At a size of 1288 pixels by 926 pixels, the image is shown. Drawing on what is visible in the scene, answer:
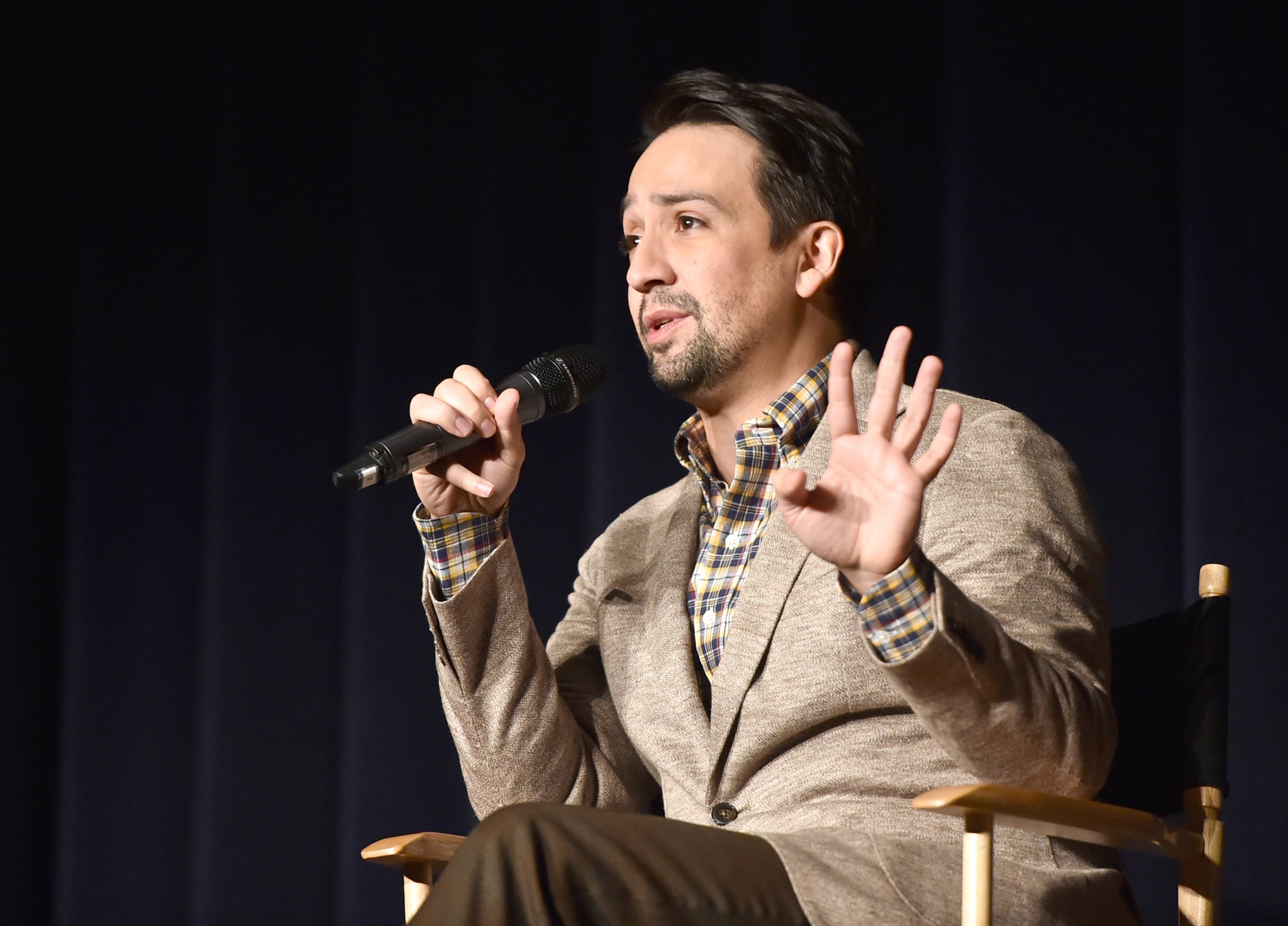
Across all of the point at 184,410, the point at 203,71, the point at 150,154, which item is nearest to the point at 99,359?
the point at 184,410

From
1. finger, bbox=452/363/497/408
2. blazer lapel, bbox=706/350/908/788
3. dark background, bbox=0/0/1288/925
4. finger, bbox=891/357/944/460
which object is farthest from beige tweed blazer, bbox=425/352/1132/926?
dark background, bbox=0/0/1288/925

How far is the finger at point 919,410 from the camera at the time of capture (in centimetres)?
110

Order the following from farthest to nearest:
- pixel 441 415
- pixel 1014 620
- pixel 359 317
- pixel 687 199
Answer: pixel 359 317, pixel 687 199, pixel 441 415, pixel 1014 620

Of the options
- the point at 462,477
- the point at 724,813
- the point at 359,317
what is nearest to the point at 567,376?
the point at 462,477

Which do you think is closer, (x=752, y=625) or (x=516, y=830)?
(x=516, y=830)

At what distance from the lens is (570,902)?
1.07 metres

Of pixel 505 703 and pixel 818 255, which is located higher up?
pixel 818 255

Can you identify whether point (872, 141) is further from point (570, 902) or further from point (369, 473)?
point (570, 902)

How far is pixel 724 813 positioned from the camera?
1451 millimetres

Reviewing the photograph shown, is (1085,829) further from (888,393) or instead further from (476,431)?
(476,431)

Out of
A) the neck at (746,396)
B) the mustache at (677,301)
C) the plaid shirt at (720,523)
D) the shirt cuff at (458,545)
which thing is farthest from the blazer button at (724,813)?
the mustache at (677,301)

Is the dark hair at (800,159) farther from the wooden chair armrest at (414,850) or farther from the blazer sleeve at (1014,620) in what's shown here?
the wooden chair armrest at (414,850)

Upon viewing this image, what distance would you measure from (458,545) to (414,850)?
35 cm

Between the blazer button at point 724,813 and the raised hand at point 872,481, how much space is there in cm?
44
